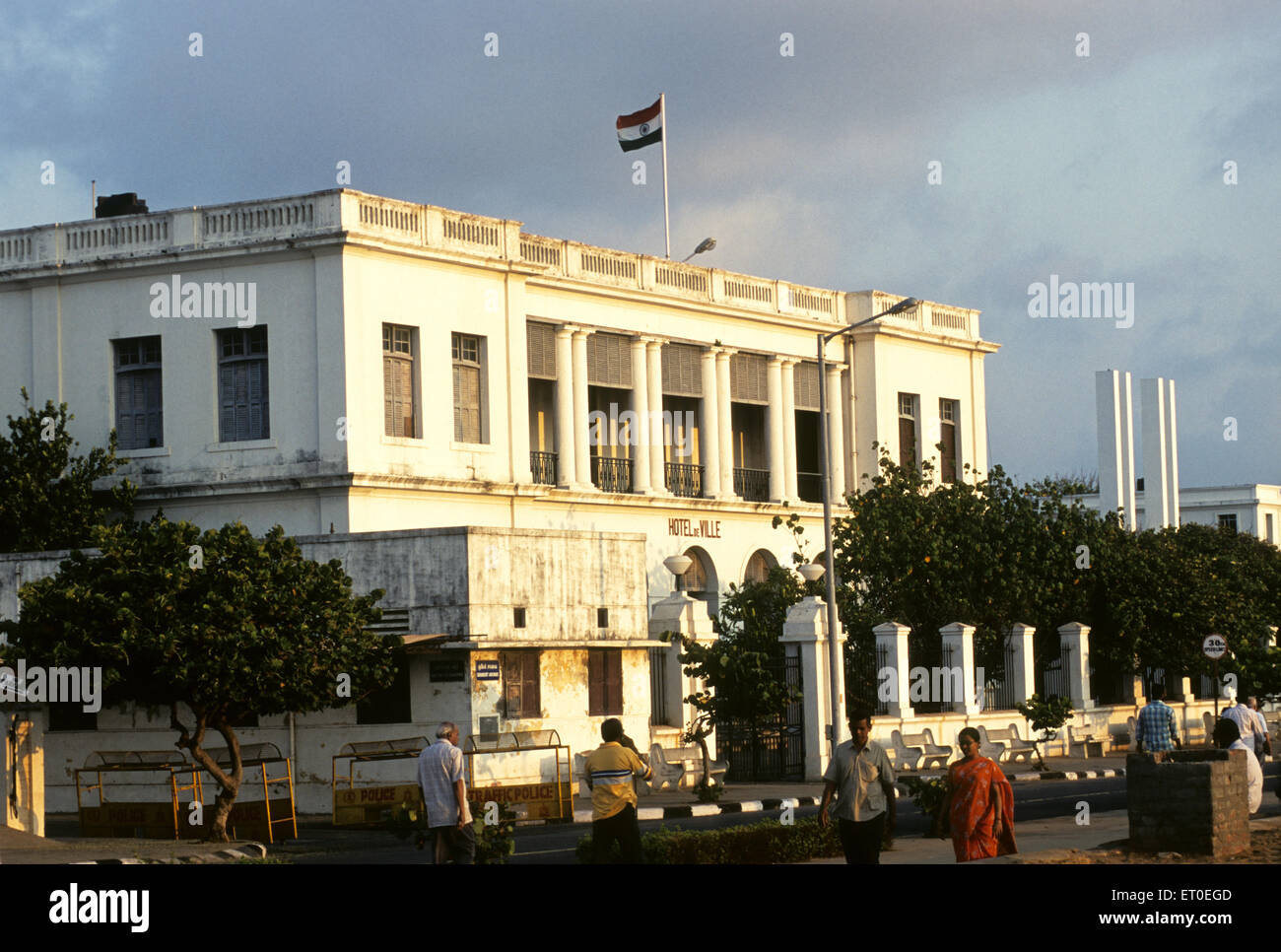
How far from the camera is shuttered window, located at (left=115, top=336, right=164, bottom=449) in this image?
40812 mm

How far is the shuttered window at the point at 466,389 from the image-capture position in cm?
4200

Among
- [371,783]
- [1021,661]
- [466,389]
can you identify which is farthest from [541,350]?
[371,783]

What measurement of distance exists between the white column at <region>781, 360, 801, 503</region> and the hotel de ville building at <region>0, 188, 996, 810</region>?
0.09 m

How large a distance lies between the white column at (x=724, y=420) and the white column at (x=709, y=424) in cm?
12

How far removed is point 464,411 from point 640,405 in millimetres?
7632

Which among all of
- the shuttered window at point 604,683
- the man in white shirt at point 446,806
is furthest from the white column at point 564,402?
the man in white shirt at point 446,806

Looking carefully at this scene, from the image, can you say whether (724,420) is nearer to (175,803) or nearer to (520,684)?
(520,684)

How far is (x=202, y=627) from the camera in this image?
2592 cm

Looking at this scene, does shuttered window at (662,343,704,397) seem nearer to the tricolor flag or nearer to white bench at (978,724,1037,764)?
the tricolor flag

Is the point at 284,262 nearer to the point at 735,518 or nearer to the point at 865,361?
the point at 735,518
